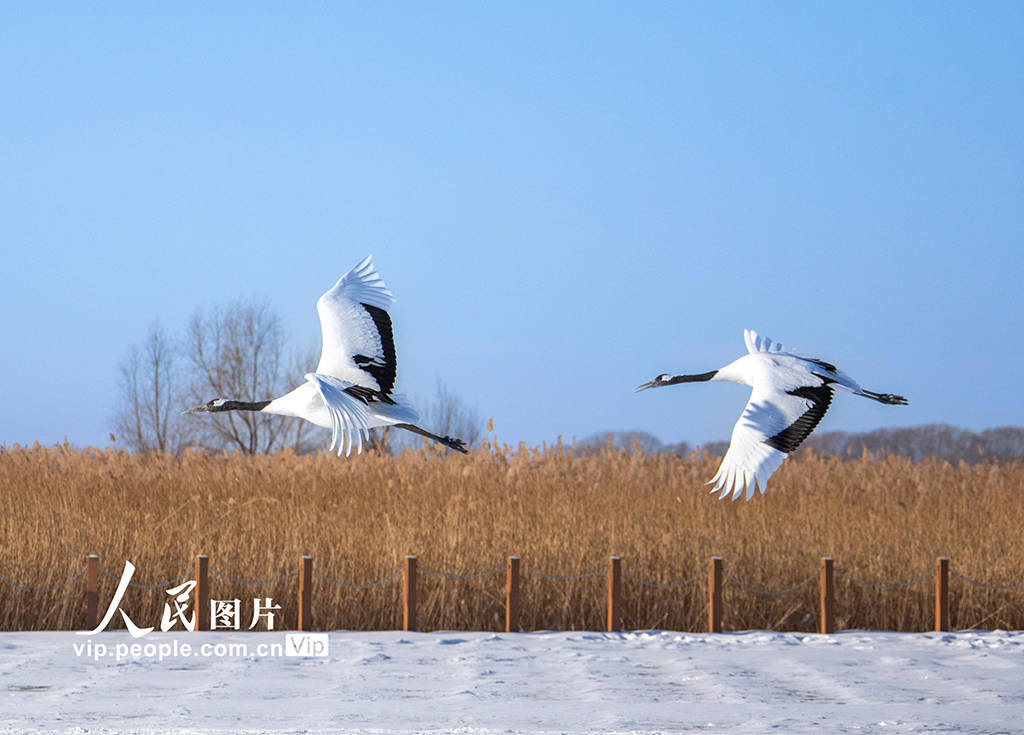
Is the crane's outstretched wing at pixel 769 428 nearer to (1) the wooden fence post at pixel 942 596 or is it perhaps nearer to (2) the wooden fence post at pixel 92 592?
(1) the wooden fence post at pixel 942 596

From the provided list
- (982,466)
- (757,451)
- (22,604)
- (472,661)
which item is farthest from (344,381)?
(982,466)

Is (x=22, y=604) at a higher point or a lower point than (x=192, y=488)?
lower

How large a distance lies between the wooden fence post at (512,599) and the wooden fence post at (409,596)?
848 millimetres

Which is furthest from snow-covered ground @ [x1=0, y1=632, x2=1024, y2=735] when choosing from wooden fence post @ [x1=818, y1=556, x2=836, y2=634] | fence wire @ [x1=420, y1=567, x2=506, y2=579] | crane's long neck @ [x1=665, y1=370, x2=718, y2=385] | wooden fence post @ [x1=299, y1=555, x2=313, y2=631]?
crane's long neck @ [x1=665, y1=370, x2=718, y2=385]

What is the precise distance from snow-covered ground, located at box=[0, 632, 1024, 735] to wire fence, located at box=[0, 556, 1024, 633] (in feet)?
1.17

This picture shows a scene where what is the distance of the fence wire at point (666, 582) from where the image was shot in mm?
11891

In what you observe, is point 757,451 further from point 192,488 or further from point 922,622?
point 192,488

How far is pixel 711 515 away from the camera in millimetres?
13273

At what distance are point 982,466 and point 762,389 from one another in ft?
45.1

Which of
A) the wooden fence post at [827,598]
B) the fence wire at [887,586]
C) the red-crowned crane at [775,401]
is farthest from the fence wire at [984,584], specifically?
the red-crowned crane at [775,401]

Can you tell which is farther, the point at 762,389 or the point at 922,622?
the point at 922,622

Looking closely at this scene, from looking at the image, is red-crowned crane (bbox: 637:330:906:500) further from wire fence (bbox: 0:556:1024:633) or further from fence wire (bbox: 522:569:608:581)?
fence wire (bbox: 522:569:608:581)

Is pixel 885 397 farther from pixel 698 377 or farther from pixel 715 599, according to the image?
pixel 715 599

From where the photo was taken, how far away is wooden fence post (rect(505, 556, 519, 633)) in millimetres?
11250
